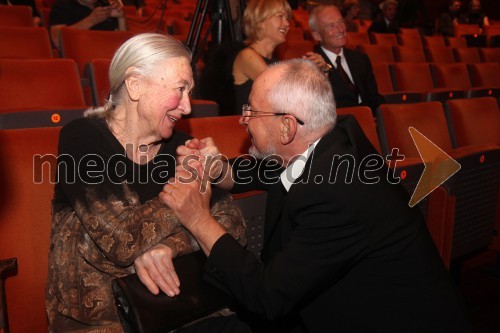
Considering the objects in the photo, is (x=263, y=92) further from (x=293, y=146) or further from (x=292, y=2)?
(x=292, y=2)

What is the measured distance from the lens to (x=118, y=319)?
1306 mm

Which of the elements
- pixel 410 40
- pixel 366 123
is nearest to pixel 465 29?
pixel 410 40

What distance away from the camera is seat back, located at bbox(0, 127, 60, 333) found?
1.48 meters

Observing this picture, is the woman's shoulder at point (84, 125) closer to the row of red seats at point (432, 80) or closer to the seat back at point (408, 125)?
the seat back at point (408, 125)

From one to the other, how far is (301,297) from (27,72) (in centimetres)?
207

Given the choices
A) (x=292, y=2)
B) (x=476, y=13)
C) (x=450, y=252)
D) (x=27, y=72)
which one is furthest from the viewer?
(x=476, y=13)

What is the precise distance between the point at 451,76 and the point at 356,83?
3.04 metres

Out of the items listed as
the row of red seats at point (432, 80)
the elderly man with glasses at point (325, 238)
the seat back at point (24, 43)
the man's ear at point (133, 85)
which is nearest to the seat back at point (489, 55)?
the row of red seats at point (432, 80)

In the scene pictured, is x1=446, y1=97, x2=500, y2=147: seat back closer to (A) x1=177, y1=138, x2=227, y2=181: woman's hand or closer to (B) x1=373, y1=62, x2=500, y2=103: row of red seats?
(B) x1=373, y1=62, x2=500, y2=103: row of red seats

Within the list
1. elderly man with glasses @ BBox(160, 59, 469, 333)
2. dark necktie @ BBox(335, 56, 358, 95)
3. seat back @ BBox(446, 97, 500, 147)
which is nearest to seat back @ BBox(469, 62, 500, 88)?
seat back @ BBox(446, 97, 500, 147)

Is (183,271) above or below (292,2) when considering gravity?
below

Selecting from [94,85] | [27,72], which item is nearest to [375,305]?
[94,85]

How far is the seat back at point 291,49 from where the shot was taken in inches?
180

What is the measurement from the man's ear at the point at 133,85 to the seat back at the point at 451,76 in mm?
5248
